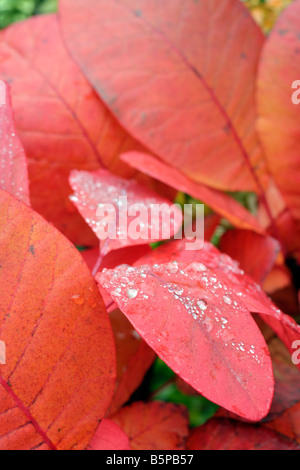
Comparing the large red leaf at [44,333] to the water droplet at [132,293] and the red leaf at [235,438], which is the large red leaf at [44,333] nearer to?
the water droplet at [132,293]

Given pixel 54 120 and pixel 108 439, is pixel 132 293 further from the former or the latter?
pixel 54 120

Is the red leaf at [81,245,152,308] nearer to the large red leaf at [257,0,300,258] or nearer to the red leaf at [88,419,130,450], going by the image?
the red leaf at [88,419,130,450]

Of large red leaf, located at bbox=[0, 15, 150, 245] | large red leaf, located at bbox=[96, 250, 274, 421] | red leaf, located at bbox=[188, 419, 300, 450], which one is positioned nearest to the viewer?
large red leaf, located at bbox=[96, 250, 274, 421]

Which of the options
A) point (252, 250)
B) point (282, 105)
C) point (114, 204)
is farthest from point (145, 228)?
point (282, 105)

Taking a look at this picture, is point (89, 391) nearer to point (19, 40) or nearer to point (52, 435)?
point (52, 435)

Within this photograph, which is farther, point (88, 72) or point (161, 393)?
point (161, 393)

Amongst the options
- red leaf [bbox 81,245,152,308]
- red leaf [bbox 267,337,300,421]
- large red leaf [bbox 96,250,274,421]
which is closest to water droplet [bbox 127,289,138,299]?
large red leaf [bbox 96,250,274,421]
